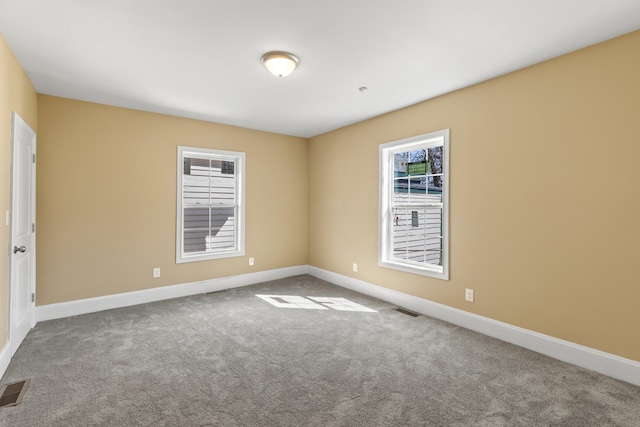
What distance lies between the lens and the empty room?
2.19m

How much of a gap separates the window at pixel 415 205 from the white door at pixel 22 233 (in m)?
4.00

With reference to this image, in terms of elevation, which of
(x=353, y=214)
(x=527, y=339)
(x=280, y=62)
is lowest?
(x=527, y=339)

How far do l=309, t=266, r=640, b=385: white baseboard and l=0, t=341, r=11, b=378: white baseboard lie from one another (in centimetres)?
392

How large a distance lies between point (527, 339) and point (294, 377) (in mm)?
2217

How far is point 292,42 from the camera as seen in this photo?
2539mm

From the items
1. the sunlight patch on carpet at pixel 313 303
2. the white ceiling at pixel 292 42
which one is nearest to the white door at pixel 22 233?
the white ceiling at pixel 292 42

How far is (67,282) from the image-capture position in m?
3.79

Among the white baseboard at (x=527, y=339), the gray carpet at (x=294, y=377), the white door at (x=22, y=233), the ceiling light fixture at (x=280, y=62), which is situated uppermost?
the ceiling light fixture at (x=280, y=62)

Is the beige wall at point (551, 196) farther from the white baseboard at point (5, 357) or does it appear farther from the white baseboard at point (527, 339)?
the white baseboard at point (5, 357)

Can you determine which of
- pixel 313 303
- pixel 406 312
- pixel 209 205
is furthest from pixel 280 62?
pixel 406 312

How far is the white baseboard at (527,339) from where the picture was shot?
244 cm

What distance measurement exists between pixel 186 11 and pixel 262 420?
2.76 m

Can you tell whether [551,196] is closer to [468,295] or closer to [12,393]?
[468,295]

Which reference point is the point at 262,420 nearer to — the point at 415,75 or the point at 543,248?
the point at 543,248
